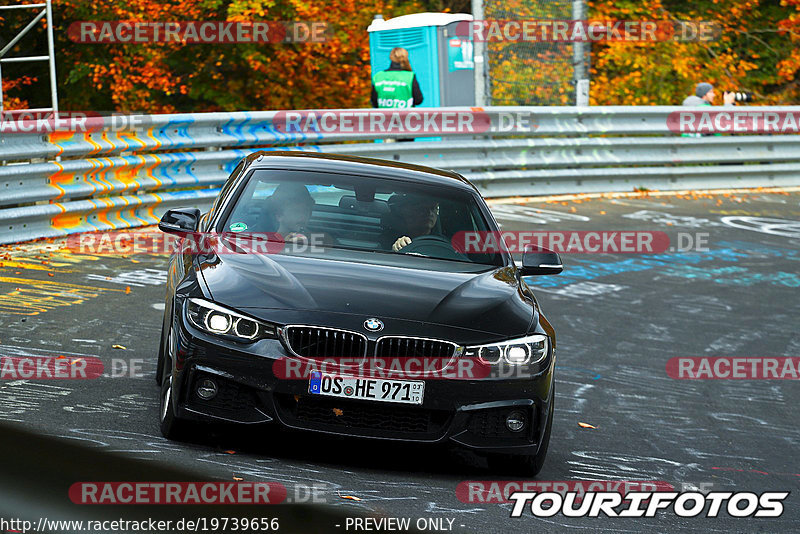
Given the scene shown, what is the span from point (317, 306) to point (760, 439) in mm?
3022

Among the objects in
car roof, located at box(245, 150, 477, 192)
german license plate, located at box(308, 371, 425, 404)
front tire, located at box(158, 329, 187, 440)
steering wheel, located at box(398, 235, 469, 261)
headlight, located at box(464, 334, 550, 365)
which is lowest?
front tire, located at box(158, 329, 187, 440)

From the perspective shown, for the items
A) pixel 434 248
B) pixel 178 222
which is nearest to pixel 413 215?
pixel 434 248

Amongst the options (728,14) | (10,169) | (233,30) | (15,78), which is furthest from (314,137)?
(728,14)

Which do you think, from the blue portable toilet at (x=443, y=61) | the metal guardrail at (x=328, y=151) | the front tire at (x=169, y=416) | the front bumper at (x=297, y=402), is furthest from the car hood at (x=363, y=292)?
the blue portable toilet at (x=443, y=61)

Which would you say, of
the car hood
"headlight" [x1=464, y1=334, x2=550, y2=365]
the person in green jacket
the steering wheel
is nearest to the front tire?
the car hood

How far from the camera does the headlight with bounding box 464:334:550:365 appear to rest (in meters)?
5.31

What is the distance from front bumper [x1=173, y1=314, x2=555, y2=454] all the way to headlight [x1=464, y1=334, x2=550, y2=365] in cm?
9

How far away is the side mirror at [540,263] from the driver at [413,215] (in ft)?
1.74

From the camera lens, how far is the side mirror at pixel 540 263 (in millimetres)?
6691

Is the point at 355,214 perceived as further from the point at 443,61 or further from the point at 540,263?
the point at 443,61

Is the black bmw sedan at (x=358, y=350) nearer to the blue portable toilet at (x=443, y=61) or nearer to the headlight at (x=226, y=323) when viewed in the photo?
the headlight at (x=226, y=323)

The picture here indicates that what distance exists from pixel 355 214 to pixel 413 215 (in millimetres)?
307

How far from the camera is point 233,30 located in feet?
89.9

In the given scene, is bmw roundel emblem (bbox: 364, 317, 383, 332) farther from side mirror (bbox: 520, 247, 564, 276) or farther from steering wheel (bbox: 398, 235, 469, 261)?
side mirror (bbox: 520, 247, 564, 276)
